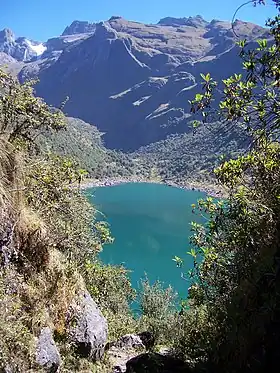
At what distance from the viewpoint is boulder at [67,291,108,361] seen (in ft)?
17.9

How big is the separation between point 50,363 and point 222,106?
336 centimetres

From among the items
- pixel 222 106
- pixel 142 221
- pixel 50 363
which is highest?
pixel 142 221

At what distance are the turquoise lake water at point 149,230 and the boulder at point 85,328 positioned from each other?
16033mm

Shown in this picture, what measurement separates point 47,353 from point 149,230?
58604 millimetres

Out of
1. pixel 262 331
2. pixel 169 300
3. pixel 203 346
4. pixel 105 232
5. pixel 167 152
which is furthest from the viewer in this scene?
pixel 167 152

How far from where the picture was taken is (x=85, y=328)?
5594 millimetres

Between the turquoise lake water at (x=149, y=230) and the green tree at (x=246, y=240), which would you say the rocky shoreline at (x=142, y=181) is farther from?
the green tree at (x=246, y=240)

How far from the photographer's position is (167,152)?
15638 cm

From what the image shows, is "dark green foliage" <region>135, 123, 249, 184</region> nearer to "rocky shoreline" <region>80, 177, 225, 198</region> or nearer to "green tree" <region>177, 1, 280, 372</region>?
"rocky shoreline" <region>80, 177, 225, 198</region>

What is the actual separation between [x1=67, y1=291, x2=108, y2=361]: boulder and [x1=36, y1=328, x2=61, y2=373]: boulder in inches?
25.3

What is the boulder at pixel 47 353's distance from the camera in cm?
442

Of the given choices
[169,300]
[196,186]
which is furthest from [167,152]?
[169,300]

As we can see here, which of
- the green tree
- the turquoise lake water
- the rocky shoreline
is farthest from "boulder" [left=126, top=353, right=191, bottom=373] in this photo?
the rocky shoreline

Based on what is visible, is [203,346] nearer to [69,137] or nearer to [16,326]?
[16,326]
